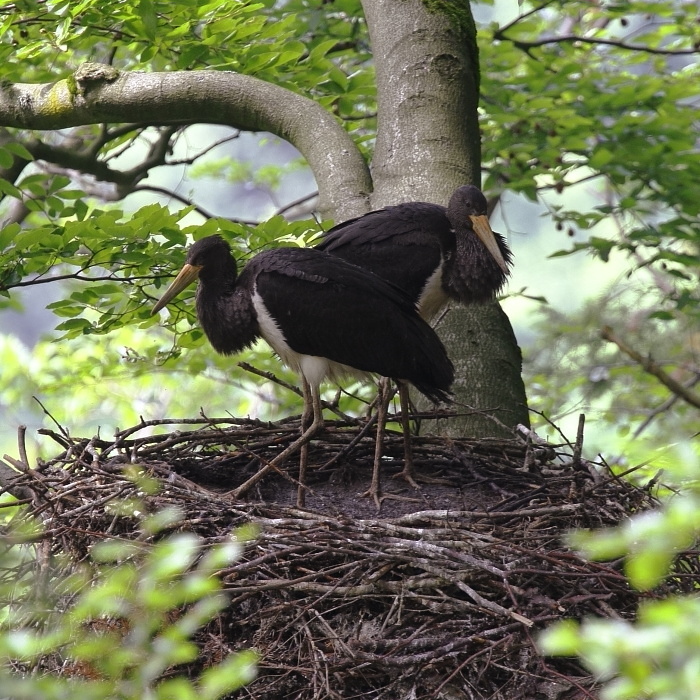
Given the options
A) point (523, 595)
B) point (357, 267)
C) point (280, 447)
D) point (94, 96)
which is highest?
point (94, 96)

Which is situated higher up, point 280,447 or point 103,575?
point 103,575

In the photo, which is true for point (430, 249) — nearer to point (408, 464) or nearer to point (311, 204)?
point (408, 464)

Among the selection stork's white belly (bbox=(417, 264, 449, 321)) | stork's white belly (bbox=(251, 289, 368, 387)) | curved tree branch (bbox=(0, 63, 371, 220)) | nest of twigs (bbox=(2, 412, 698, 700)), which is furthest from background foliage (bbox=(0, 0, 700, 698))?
stork's white belly (bbox=(417, 264, 449, 321))

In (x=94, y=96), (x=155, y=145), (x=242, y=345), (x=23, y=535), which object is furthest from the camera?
(x=155, y=145)

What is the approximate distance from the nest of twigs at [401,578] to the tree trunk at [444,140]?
2.31 feet

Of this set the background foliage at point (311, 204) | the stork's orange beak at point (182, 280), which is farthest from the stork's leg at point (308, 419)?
the background foliage at point (311, 204)

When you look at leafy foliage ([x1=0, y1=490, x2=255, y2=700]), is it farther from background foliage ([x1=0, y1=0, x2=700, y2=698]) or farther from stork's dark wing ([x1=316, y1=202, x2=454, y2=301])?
stork's dark wing ([x1=316, y1=202, x2=454, y2=301])

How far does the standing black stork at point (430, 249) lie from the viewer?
15.4 ft

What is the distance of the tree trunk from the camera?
15.8 feet

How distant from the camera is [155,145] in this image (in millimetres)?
7160

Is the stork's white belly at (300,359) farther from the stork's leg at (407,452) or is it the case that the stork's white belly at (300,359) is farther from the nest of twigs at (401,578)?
the nest of twigs at (401,578)

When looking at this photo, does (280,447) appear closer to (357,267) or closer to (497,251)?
(357,267)

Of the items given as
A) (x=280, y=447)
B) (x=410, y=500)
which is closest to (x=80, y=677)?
A: (x=410, y=500)

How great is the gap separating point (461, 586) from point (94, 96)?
3.46m
